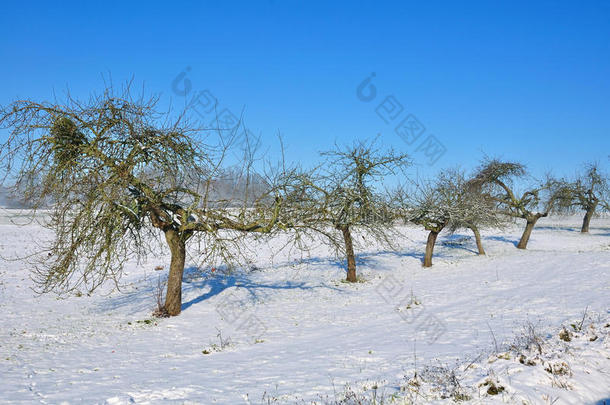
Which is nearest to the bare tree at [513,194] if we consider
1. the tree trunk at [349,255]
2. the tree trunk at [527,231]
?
the tree trunk at [527,231]

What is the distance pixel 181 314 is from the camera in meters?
12.8

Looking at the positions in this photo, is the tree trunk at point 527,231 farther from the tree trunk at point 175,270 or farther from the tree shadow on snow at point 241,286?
the tree trunk at point 175,270

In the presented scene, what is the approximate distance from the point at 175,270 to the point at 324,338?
5397 mm

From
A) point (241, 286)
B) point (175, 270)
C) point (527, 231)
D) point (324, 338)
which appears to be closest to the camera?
point (324, 338)

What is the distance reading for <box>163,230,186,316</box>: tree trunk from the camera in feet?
39.8

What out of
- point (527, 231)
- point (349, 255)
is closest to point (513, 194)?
point (527, 231)

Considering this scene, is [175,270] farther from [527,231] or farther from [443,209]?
[527,231]

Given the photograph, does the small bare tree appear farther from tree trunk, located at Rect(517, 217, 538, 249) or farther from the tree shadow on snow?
the tree shadow on snow

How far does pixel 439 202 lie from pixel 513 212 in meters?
8.97

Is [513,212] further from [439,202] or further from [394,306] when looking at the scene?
[394,306]

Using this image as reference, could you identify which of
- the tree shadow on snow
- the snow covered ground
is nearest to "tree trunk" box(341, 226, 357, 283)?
the snow covered ground

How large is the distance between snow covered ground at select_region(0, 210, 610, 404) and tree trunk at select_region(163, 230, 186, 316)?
26.1 inches

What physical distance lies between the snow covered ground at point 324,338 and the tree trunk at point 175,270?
0.66 m

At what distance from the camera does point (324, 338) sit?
32.1 feet
